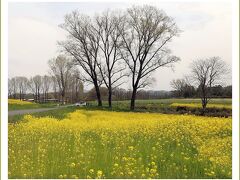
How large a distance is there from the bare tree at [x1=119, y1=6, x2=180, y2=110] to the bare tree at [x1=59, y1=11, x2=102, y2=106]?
1.92 ft

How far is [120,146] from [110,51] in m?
1.99

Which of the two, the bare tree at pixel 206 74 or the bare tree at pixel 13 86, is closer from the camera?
the bare tree at pixel 13 86

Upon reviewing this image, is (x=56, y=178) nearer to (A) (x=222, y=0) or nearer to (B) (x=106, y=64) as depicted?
(B) (x=106, y=64)

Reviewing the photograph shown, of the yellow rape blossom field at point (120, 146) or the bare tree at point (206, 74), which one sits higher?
the bare tree at point (206, 74)

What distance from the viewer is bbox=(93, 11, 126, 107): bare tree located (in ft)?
26.6

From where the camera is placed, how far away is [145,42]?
27.5 feet

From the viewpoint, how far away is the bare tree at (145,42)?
797 cm

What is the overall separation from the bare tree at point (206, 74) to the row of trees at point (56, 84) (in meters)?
2.18

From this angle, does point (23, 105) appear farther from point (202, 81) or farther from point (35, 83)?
point (202, 81)

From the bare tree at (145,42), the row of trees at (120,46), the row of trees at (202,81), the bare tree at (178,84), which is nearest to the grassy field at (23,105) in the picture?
the row of trees at (120,46)

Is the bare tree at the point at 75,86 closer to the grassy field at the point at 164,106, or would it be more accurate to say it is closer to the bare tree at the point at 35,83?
the grassy field at the point at 164,106

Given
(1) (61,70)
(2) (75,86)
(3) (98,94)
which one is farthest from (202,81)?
(1) (61,70)
